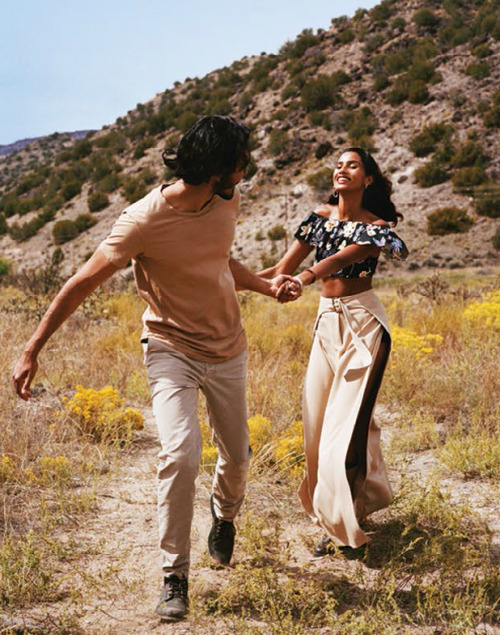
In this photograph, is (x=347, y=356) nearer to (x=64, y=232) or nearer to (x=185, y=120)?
(x=64, y=232)

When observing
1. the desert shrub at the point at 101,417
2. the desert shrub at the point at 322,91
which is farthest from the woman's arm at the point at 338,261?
the desert shrub at the point at 322,91

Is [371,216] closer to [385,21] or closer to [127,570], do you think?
[127,570]

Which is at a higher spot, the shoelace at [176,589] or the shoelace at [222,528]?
the shoelace at [176,589]

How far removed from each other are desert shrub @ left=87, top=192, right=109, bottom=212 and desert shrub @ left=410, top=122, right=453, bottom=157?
15821mm

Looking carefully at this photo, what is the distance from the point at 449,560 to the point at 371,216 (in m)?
1.92

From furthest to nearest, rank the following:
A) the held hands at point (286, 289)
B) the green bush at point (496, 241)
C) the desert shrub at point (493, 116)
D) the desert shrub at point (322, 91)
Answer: the desert shrub at point (322, 91) → the desert shrub at point (493, 116) → the green bush at point (496, 241) → the held hands at point (286, 289)

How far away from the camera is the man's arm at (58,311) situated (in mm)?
2609

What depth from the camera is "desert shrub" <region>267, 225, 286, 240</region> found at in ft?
79.7

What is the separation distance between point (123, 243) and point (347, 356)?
55.6 inches

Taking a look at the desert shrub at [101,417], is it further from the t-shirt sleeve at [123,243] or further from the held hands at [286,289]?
the t-shirt sleeve at [123,243]

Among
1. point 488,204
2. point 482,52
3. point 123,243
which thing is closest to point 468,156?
point 488,204

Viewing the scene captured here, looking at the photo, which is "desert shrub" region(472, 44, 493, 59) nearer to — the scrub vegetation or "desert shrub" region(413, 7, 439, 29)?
"desert shrub" region(413, 7, 439, 29)

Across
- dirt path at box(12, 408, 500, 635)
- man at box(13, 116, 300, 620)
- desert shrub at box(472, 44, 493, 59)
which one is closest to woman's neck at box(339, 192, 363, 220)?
man at box(13, 116, 300, 620)

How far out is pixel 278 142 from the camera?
101 feet
